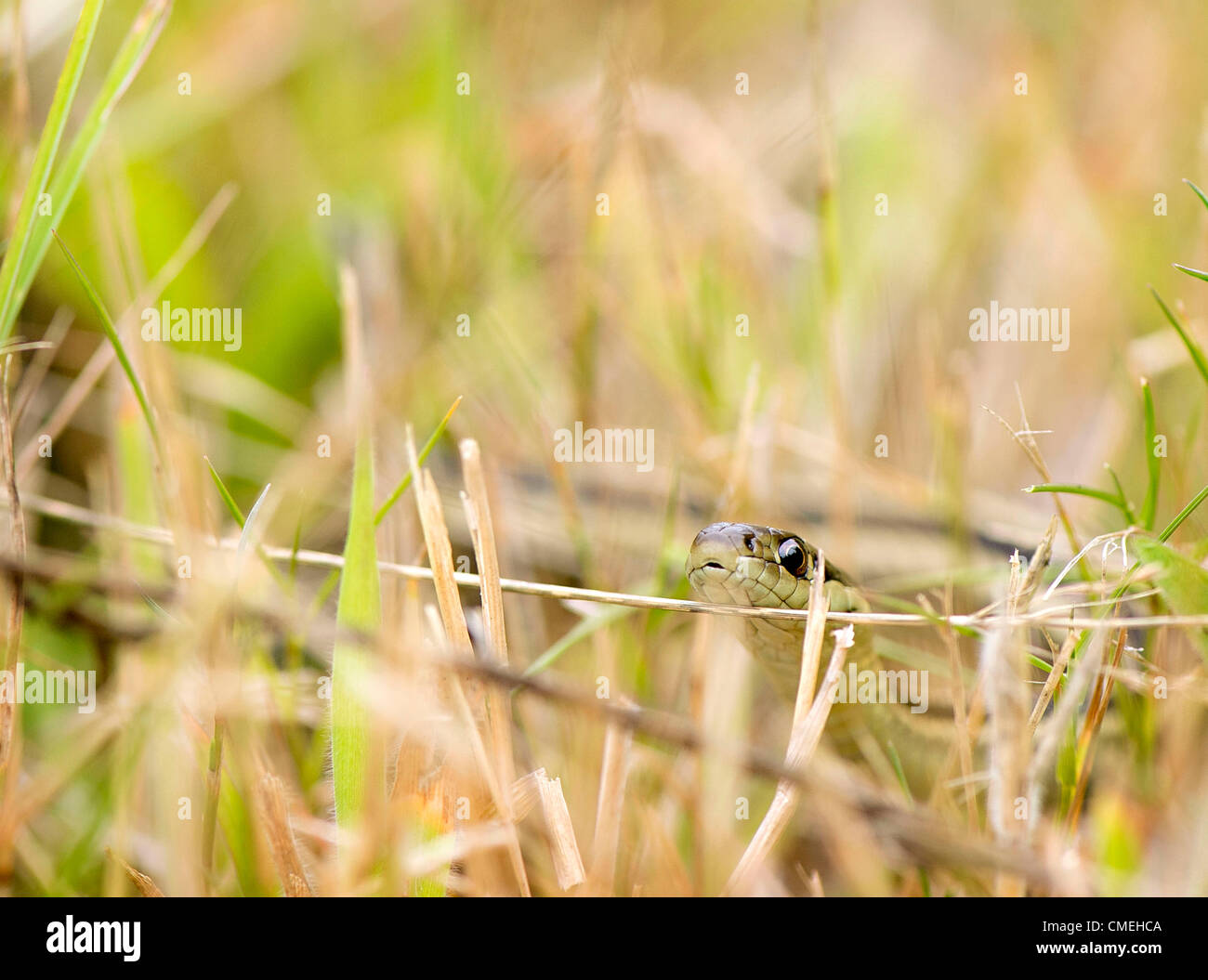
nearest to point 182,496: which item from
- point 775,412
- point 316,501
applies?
point 316,501

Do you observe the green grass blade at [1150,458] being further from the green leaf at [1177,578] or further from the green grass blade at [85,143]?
the green grass blade at [85,143]
